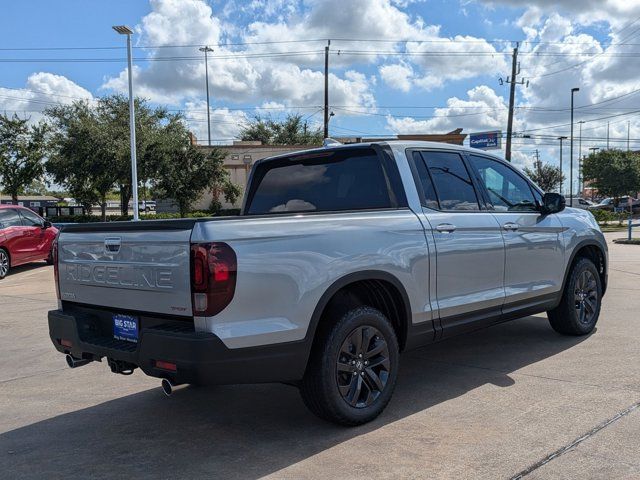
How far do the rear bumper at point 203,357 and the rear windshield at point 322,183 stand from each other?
1.52 m

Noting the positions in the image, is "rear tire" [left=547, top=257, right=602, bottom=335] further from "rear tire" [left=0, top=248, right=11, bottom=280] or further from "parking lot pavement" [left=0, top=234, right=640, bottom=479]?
"rear tire" [left=0, top=248, right=11, bottom=280]

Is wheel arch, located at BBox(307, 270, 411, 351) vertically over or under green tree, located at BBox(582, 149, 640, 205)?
A: under

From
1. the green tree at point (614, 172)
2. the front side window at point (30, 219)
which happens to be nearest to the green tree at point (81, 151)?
the front side window at point (30, 219)

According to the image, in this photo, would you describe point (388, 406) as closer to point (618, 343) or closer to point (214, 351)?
point (214, 351)

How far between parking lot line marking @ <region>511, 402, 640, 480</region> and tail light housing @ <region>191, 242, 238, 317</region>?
73.1 inches

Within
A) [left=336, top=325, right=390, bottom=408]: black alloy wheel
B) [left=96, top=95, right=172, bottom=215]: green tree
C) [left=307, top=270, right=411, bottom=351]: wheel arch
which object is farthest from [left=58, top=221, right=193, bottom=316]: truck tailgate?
[left=96, top=95, right=172, bottom=215]: green tree

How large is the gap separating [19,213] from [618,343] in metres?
13.0

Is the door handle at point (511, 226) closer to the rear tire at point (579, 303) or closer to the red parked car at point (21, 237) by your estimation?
the rear tire at point (579, 303)

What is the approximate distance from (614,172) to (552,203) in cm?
4975

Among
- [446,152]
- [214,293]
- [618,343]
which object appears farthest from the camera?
[618,343]

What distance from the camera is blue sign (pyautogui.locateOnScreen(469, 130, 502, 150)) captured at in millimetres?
40219

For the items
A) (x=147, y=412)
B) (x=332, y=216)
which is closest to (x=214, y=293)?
(x=332, y=216)

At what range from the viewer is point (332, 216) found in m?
3.92

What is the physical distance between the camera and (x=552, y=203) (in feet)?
18.9
